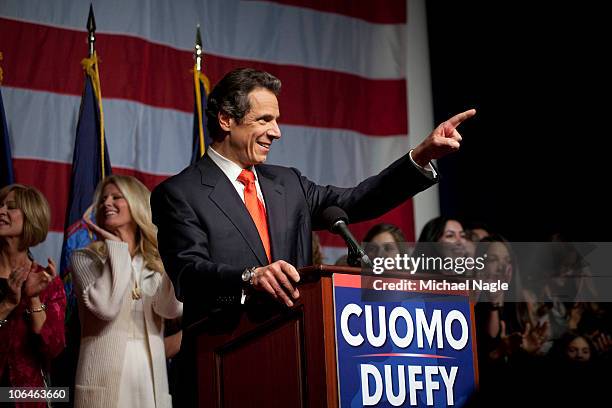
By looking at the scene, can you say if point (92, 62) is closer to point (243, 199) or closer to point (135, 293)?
point (135, 293)

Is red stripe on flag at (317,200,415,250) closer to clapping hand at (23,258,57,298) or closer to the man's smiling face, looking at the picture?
clapping hand at (23,258,57,298)

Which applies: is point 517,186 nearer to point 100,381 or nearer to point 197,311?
point 100,381

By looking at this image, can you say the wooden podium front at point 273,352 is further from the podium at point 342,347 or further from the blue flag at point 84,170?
the blue flag at point 84,170

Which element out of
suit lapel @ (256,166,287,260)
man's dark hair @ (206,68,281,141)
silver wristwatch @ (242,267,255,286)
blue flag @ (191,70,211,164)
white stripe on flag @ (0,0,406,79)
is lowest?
silver wristwatch @ (242,267,255,286)

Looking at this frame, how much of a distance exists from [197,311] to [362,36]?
3.70 m

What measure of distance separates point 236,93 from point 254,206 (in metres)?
0.33

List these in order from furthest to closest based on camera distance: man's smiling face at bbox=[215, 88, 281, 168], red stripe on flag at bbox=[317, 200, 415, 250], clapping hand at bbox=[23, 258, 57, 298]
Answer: red stripe on flag at bbox=[317, 200, 415, 250], clapping hand at bbox=[23, 258, 57, 298], man's smiling face at bbox=[215, 88, 281, 168]

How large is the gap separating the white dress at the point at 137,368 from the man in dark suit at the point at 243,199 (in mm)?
1016

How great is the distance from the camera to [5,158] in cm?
A: 404

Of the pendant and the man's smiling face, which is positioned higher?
the man's smiling face

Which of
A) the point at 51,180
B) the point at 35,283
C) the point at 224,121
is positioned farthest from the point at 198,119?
the point at 224,121

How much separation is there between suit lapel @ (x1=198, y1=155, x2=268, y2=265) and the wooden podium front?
0.24 m

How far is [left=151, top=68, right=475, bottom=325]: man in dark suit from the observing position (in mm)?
2195

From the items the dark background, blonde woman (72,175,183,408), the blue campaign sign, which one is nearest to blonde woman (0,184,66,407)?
blonde woman (72,175,183,408)
